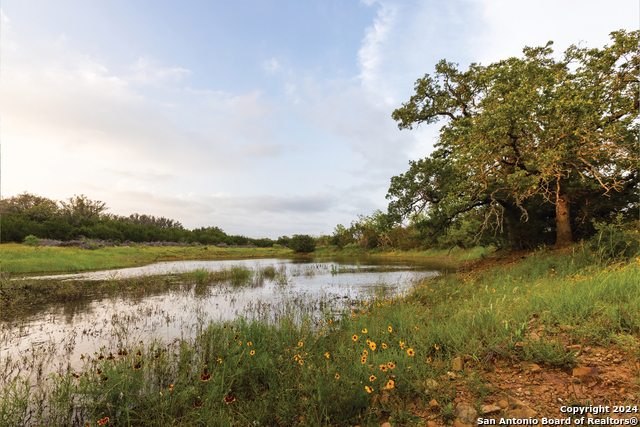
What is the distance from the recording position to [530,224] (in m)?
15.3

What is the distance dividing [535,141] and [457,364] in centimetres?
1268

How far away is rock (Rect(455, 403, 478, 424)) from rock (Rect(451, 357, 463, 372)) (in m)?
0.82

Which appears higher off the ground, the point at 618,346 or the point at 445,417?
the point at 618,346

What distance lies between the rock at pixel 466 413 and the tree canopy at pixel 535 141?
10.5m

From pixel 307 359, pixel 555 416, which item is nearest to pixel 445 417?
pixel 555 416

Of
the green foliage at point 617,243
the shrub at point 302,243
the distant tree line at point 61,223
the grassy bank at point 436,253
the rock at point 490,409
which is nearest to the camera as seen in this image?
→ the rock at point 490,409

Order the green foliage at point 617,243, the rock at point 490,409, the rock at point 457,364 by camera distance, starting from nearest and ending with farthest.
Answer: the rock at point 490,409
the rock at point 457,364
the green foliage at point 617,243

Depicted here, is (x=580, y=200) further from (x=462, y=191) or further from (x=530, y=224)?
(x=462, y=191)

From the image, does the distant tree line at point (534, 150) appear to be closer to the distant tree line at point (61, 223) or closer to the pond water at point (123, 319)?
the pond water at point (123, 319)

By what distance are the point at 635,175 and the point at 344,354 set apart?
17145mm

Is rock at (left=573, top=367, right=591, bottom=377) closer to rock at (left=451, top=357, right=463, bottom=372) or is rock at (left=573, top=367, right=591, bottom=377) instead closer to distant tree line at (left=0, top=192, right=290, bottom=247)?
rock at (left=451, top=357, right=463, bottom=372)

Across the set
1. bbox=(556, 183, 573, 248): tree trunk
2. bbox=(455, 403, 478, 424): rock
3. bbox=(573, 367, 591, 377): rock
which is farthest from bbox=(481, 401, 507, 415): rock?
bbox=(556, 183, 573, 248): tree trunk

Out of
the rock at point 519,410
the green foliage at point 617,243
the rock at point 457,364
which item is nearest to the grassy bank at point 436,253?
the green foliage at point 617,243

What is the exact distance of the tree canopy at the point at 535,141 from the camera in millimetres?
10336
